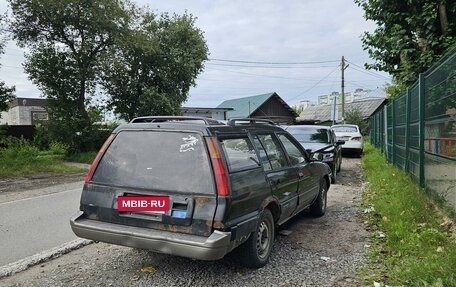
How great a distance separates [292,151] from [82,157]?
15.3m

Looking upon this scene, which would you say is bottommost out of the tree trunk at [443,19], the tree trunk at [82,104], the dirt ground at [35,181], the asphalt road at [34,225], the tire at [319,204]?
the asphalt road at [34,225]

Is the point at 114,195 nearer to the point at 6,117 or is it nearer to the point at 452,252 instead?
the point at 452,252

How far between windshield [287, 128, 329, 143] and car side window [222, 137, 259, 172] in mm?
7233

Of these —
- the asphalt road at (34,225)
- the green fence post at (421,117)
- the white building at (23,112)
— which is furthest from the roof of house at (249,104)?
the green fence post at (421,117)

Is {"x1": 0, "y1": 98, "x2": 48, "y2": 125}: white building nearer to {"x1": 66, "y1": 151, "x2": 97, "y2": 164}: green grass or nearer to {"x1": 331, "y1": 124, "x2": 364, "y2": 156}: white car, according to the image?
{"x1": 66, "y1": 151, "x2": 97, "y2": 164}: green grass

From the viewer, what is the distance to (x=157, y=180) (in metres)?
3.72

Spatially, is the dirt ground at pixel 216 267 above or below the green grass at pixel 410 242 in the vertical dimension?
below

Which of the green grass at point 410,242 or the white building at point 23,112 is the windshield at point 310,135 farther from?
the white building at point 23,112

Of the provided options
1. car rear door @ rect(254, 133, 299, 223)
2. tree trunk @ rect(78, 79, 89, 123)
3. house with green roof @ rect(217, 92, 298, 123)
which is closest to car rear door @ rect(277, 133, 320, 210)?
car rear door @ rect(254, 133, 299, 223)

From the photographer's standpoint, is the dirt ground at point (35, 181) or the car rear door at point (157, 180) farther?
the dirt ground at point (35, 181)

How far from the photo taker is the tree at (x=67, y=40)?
1711cm

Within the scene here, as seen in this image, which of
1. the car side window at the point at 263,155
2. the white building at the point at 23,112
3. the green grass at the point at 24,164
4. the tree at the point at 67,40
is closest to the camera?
the car side window at the point at 263,155

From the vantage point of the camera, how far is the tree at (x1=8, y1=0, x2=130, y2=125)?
56.1 ft

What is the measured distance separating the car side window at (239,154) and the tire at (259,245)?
583 millimetres
